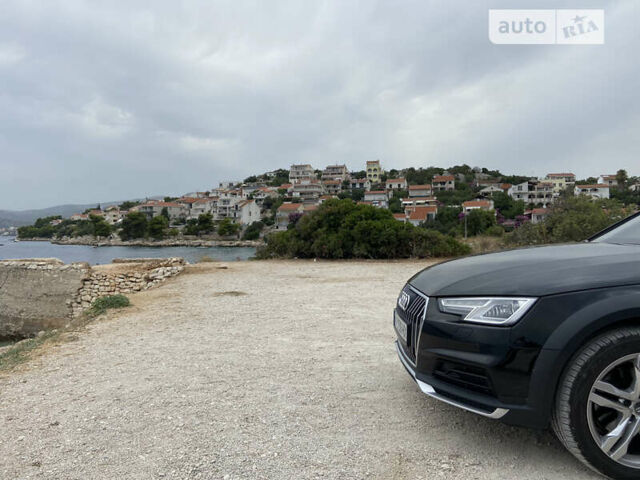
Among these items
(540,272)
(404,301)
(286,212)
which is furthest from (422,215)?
(540,272)

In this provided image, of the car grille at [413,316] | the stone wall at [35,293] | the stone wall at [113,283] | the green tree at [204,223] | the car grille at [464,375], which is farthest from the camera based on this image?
the green tree at [204,223]

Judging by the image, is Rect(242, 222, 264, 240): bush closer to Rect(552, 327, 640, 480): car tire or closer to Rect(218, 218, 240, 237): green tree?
Rect(218, 218, 240, 237): green tree

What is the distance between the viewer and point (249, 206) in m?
78.3

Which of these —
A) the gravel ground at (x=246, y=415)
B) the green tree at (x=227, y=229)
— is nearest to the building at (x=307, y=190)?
the green tree at (x=227, y=229)

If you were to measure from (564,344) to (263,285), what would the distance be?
8133 millimetres

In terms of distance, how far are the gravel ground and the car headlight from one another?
83 cm

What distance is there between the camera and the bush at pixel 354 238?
Answer: 15008 millimetres

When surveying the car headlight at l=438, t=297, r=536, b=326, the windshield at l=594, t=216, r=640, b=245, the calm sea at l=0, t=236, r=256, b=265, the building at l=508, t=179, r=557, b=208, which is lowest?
the calm sea at l=0, t=236, r=256, b=265

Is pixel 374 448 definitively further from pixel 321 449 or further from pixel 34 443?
pixel 34 443

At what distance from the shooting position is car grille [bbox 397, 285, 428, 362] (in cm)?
239

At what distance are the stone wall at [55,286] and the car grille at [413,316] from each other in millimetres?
10374

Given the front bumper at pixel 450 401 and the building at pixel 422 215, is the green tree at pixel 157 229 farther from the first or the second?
the front bumper at pixel 450 401

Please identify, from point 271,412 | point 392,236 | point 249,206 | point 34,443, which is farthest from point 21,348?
point 249,206

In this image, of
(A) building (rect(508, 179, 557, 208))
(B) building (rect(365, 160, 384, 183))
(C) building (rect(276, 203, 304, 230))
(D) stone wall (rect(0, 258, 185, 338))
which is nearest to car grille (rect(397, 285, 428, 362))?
(D) stone wall (rect(0, 258, 185, 338))
